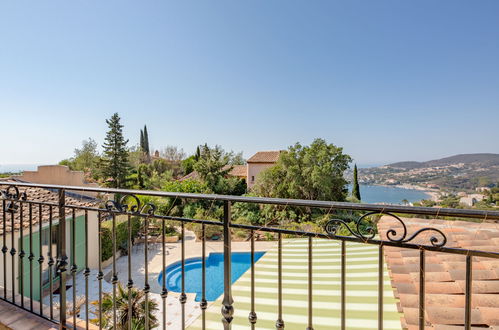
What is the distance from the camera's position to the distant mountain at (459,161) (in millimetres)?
19109

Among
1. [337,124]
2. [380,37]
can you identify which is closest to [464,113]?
[337,124]

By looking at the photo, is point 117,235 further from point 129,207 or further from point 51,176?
point 129,207

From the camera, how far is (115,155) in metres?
23.8

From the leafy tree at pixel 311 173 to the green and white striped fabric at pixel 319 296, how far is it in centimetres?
1341

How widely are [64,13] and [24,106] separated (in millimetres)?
8633

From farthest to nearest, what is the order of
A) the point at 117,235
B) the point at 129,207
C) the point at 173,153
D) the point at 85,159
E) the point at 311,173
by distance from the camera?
the point at 173,153 → the point at 85,159 → the point at 311,173 → the point at 117,235 → the point at 129,207

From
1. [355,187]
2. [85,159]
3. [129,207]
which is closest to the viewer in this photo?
[129,207]

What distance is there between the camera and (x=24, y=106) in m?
12.3

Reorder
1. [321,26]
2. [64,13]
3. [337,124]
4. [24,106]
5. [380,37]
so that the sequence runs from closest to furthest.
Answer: [64,13]
[24,106]
[321,26]
[380,37]
[337,124]

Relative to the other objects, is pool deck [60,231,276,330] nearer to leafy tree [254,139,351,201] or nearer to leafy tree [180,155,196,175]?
leafy tree [254,139,351,201]

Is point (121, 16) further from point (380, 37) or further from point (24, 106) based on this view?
point (380, 37)

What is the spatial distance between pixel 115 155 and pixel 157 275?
1844 cm

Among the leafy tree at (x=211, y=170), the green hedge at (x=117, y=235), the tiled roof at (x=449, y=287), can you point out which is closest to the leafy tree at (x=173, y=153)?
the leafy tree at (x=211, y=170)

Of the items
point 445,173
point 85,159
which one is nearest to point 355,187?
point 445,173
